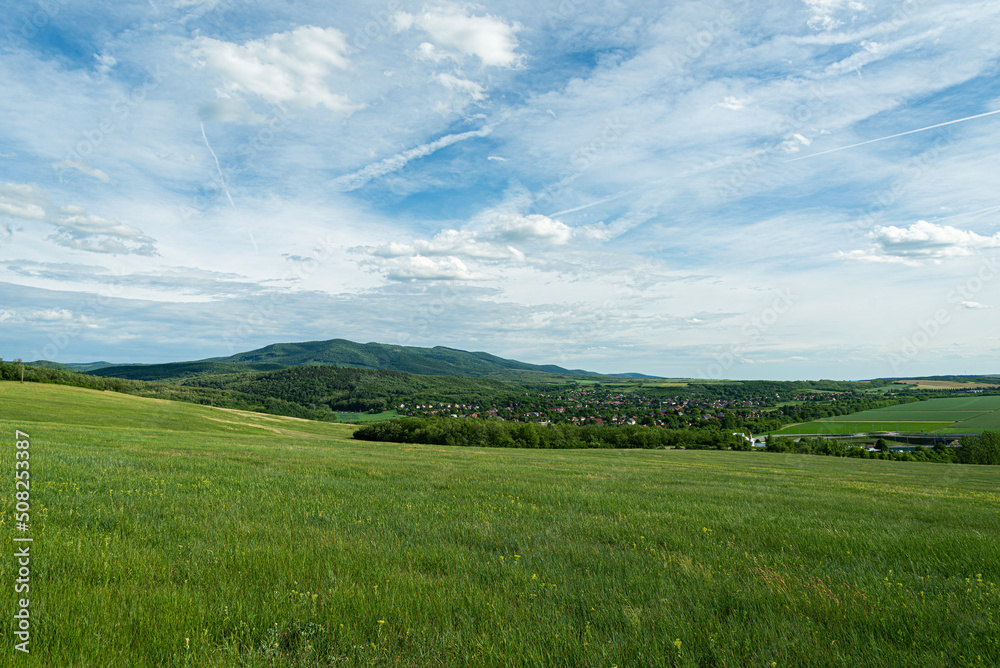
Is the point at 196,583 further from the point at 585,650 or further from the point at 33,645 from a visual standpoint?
the point at 585,650

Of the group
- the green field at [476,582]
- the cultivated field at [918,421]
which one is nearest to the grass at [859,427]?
the cultivated field at [918,421]

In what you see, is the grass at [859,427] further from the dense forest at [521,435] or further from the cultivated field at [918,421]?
the dense forest at [521,435]

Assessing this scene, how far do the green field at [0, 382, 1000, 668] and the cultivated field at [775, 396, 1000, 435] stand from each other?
106 metres

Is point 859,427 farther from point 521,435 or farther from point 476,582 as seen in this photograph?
point 476,582

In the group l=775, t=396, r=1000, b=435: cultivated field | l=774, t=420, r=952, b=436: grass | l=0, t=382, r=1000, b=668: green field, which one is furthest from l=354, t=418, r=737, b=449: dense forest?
l=0, t=382, r=1000, b=668: green field

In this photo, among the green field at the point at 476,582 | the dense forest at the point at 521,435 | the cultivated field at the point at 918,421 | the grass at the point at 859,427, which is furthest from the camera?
the grass at the point at 859,427

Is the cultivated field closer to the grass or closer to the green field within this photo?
the grass

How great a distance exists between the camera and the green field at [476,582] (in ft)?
14.1

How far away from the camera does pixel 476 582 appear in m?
5.99

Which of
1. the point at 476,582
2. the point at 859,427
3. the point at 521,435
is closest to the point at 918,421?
the point at 859,427

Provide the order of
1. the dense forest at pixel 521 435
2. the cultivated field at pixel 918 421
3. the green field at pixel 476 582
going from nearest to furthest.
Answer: the green field at pixel 476 582
the dense forest at pixel 521 435
the cultivated field at pixel 918 421

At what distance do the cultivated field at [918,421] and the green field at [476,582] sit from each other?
106 metres

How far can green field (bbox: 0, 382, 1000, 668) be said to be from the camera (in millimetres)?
4289

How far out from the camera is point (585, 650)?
4340 millimetres
